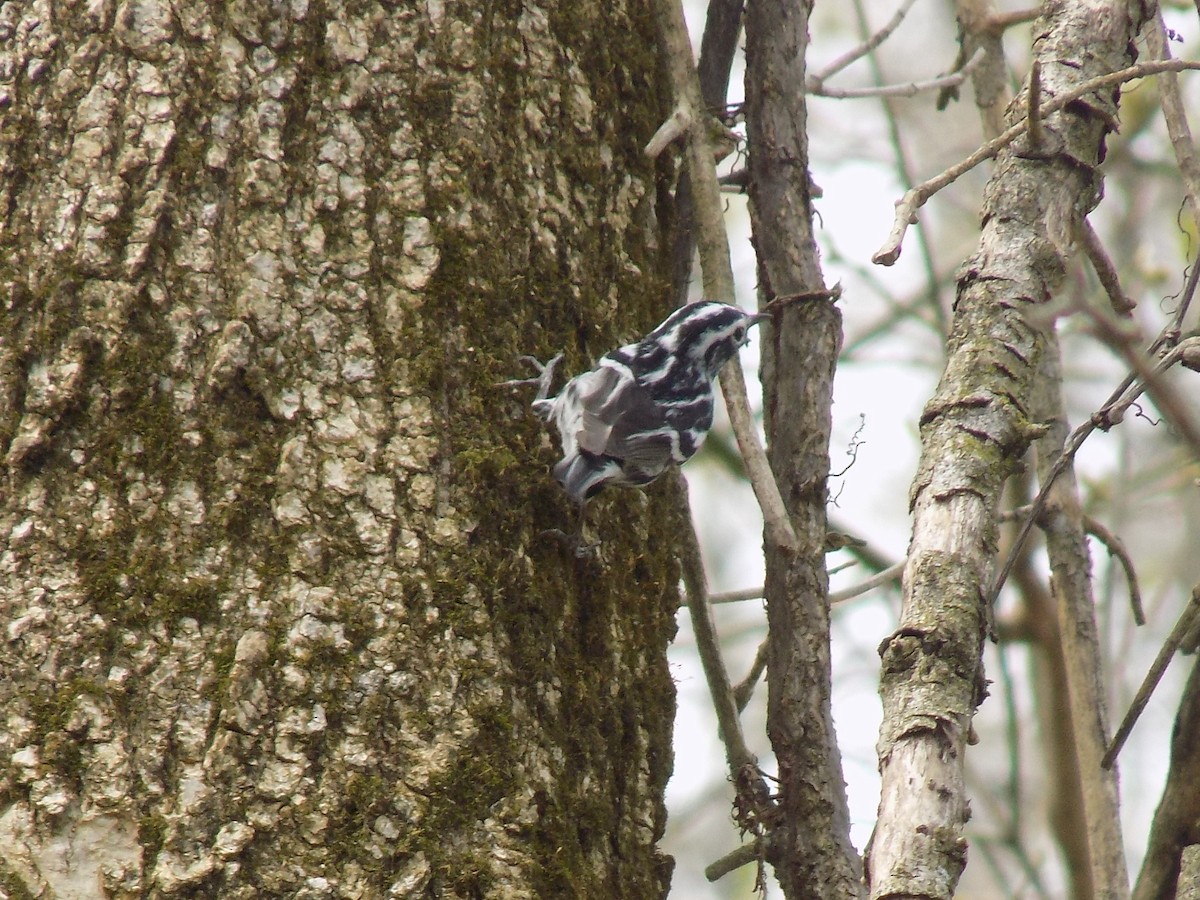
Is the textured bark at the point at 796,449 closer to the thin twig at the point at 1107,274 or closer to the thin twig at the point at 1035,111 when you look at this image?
the thin twig at the point at 1107,274

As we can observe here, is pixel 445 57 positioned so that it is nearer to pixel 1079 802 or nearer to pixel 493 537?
pixel 493 537

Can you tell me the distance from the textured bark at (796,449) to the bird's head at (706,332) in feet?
0.46

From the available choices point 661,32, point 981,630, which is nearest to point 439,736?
point 981,630

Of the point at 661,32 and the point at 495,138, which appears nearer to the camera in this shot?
the point at 495,138

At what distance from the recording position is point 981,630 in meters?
2.08

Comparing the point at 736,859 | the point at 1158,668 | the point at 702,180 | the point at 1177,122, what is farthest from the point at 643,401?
the point at 1158,668

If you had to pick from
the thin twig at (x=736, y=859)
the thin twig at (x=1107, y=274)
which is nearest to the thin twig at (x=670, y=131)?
the thin twig at (x=1107, y=274)

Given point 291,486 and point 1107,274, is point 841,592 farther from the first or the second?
point 291,486

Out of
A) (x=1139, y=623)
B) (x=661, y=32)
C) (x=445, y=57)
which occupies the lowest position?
(x=1139, y=623)

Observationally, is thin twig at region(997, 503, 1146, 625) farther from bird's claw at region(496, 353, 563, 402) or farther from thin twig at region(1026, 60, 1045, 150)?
bird's claw at region(496, 353, 563, 402)

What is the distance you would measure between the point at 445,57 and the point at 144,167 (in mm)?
646

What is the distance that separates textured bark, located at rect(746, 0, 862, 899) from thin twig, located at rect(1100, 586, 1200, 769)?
2.05ft

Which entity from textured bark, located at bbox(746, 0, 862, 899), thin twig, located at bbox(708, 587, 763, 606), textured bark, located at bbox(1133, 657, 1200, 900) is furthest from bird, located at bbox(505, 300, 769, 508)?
textured bark, located at bbox(1133, 657, 1200, 900)

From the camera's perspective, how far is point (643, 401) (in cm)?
324
